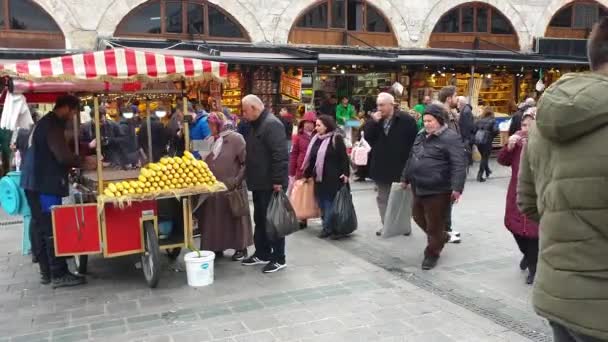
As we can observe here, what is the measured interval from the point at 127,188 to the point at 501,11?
54.5 ft

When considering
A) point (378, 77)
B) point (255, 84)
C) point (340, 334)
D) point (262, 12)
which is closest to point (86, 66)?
point (340, 334)

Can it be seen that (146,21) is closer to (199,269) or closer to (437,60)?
(437,60)

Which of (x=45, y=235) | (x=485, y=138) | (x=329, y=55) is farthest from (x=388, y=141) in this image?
(x=329, y=55)

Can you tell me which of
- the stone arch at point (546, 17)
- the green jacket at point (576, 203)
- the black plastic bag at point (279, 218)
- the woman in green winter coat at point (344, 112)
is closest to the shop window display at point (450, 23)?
the stone arch at point (546, 17)

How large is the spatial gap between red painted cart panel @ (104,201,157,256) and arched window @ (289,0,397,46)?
1125 centimetres

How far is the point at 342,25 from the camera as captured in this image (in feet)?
55.1

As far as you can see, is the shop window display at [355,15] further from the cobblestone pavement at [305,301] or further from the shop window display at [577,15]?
the cobblestone pavement at [305,301]

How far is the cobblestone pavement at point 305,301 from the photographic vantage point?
4.56 meters

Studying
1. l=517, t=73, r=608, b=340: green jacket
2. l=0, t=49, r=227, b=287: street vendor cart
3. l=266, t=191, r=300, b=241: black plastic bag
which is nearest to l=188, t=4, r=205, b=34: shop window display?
l=0, t=49, r=227, b=287: street vendor cart

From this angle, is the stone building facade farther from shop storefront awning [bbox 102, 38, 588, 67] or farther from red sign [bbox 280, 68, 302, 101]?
red sign [bbox 280, 68, 302, 101]

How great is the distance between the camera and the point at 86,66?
5152 mm

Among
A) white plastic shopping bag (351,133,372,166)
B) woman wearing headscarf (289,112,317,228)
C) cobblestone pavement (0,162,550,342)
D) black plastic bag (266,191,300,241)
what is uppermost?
woman wearing headscarf (289,112,317,228)

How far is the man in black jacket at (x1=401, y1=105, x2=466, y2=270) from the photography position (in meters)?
5.92

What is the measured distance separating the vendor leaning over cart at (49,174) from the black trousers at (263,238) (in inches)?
73.0
